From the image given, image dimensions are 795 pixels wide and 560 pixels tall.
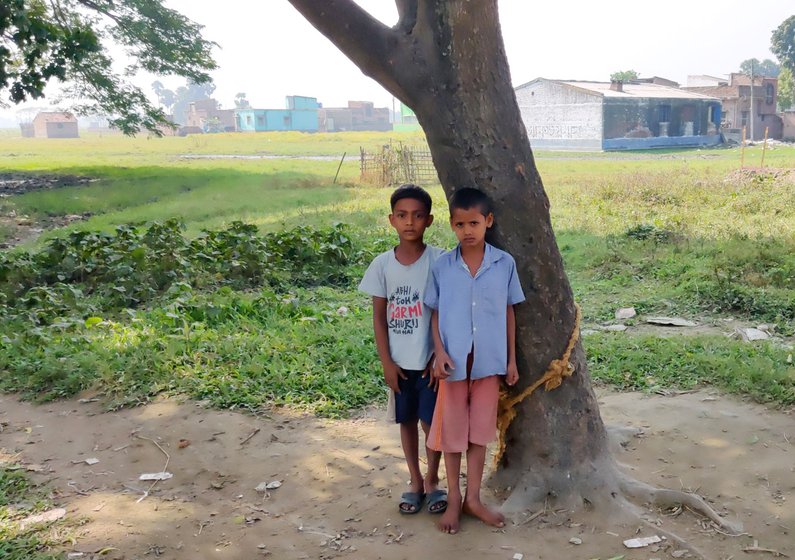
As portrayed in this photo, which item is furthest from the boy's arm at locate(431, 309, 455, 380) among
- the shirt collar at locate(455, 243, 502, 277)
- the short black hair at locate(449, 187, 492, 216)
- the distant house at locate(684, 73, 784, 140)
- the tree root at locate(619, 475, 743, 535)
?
the distant house at locate(684, 73, 784, 140)

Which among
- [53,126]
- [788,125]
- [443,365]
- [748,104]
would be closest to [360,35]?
[443,365]

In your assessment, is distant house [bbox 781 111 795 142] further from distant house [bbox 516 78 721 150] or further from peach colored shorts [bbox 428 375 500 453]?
peach colored shorts [bbox 428 375 500 453]

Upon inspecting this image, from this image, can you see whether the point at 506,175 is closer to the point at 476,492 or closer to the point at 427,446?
the point at 427,446

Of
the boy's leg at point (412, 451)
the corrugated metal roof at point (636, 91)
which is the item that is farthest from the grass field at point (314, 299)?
the corrugated metal roof at point (636, 91)

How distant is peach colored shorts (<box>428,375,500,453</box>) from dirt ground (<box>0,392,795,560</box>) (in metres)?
0.38

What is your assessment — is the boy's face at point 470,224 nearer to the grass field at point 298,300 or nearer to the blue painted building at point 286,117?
the grass field at point 298,300

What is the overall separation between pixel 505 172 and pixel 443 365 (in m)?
0.89

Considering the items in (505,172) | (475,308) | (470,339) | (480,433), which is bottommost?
(480,433)

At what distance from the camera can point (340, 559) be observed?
119 inches

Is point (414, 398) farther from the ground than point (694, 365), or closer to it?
farther from the ground

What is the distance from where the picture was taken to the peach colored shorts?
3117 millimetres

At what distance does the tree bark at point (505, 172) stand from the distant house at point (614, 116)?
37.0m

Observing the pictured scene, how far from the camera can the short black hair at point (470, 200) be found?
3051 millimetres

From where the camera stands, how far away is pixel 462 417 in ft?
10.3
